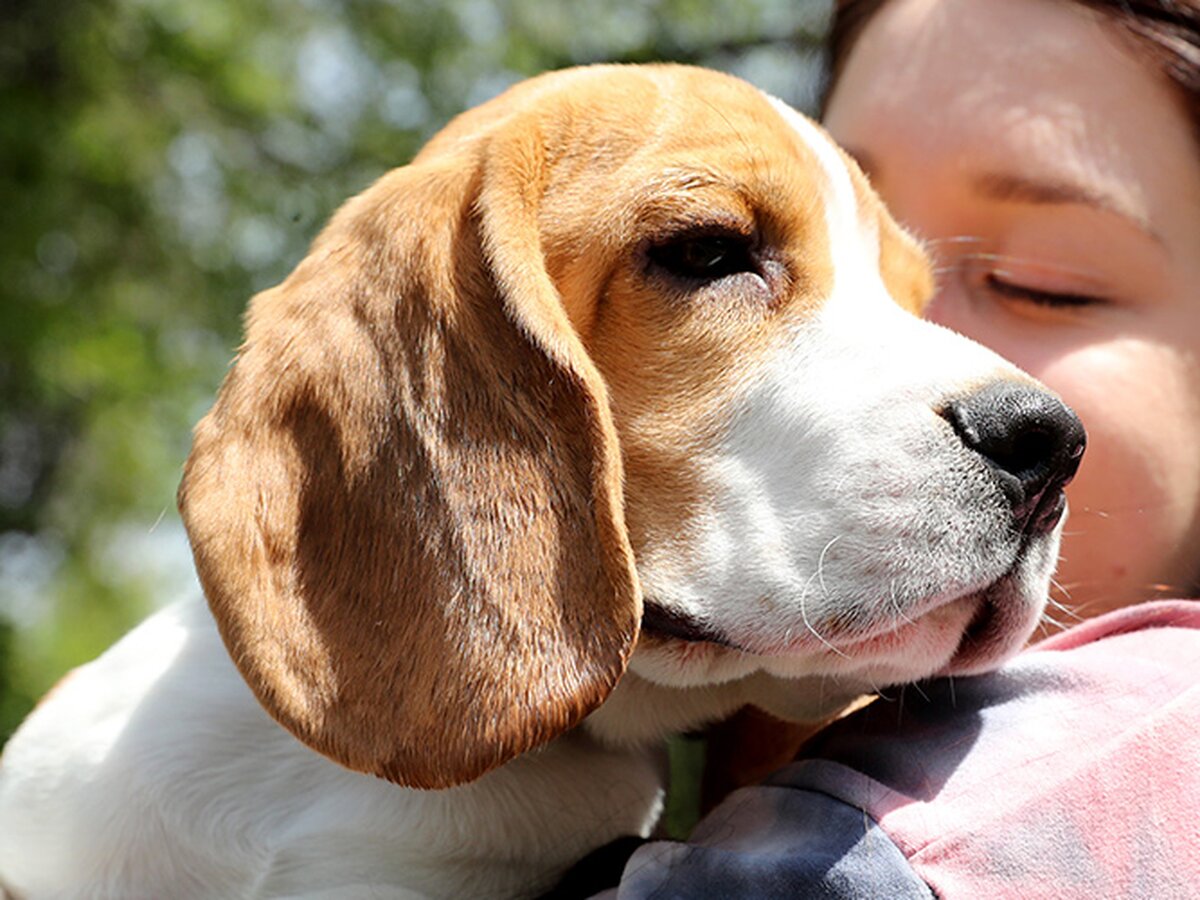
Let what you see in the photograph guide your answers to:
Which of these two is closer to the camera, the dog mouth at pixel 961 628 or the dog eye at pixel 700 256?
the dog mouth at pixel 961 628

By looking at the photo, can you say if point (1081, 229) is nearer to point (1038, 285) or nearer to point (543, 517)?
point (1038, 285)

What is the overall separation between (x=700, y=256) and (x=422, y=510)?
598 mm

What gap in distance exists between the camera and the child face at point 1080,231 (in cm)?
240

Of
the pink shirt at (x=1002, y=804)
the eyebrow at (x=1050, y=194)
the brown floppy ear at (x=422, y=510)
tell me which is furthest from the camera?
the eyebrow at (x=1050, y=194)

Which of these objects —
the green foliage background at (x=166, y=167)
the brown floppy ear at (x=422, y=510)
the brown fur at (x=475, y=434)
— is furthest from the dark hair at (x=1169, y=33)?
the green foliage background at (x=166, y=167)

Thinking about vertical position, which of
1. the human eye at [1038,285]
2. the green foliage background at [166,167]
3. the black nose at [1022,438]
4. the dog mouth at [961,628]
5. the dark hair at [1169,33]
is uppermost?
the dark hair at [1169,33]

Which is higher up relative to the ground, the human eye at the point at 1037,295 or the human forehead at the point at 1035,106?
the human forehead at the point at 1035,106

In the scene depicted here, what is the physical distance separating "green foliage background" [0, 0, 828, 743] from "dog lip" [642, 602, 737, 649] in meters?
5.57

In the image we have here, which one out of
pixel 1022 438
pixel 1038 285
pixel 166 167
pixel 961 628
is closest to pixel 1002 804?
pixel 961 628

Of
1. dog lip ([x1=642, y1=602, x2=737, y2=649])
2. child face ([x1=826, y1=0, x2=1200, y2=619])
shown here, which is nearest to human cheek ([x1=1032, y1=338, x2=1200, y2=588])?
child face ([x1=826, y1=0, x2=1200, y2=619])

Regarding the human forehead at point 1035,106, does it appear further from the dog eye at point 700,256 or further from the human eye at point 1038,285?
the dog eye at point 700,256

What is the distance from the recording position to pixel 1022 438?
1.78m

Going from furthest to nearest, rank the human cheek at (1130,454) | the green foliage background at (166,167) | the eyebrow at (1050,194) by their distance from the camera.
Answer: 1. the green foliage background at (166,167)
2. the eyebrow at (1050,194)
3. the human cheek at (1130,454)

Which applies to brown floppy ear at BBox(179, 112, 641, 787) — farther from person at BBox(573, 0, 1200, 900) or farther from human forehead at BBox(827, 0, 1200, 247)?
human forehead at BBox(827, 0, 1200, 247)
